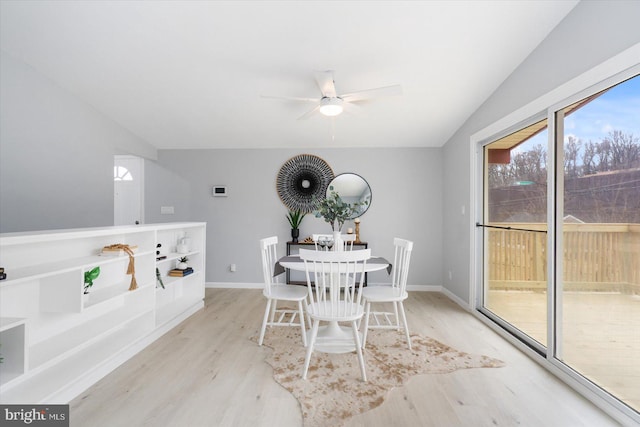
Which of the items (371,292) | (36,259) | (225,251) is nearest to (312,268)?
(371,292)

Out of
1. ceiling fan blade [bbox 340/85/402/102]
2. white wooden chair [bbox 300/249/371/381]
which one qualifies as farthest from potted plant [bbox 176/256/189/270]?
ceiling fan blade [bbox 340/85/402/102]

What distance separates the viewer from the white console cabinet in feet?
5.75

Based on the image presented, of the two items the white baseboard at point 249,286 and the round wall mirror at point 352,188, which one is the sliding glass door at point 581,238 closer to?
the white baseboard at point 249,286

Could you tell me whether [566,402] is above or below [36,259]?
below

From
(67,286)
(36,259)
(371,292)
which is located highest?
(36,259)

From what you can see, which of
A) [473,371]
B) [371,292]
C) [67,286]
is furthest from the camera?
[371,292]

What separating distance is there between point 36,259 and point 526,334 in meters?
3.83

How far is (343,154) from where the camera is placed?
4762mm

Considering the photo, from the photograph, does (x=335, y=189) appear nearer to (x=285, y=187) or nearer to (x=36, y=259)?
(x=285, y=187)

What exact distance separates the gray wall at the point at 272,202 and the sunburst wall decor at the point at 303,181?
0.32 feet

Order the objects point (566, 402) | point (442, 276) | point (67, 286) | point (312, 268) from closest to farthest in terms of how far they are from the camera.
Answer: point (566, 402)
point (67, 286)
point (312, 268)
point (442, 276)

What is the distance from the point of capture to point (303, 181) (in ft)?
15.6

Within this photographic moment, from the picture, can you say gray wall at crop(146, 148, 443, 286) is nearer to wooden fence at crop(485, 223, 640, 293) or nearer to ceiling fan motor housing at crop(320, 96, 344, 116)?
wooden fence at crop(485, 223, 640, 293)

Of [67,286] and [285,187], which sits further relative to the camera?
[285,187]
